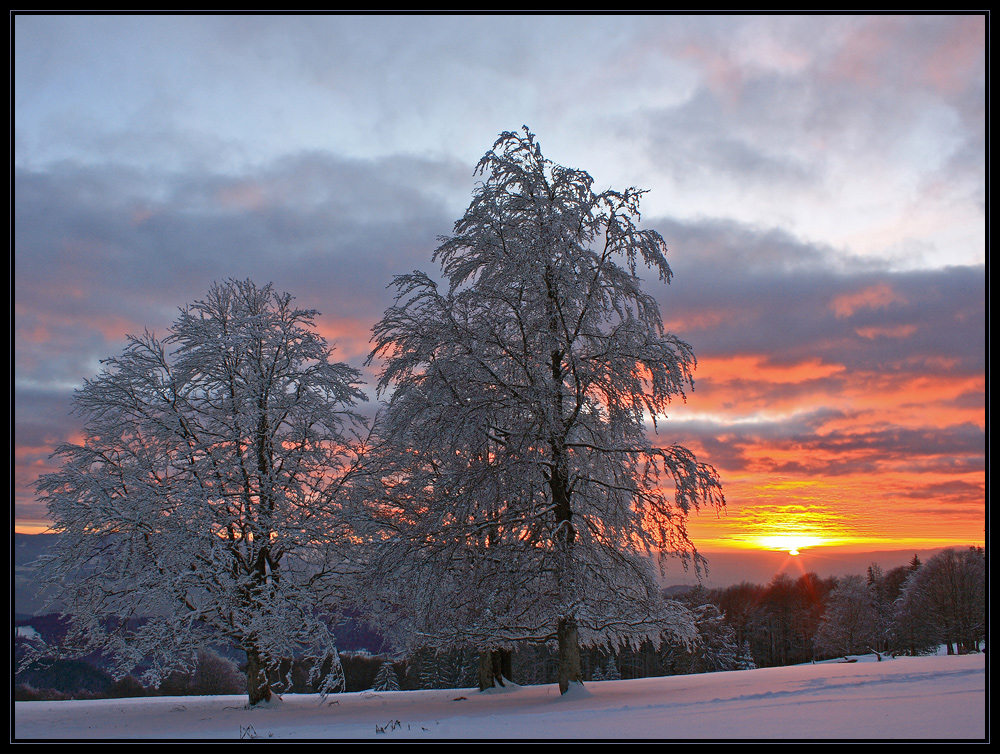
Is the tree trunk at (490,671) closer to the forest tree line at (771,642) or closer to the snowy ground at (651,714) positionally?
the snowy ground at (651,714)

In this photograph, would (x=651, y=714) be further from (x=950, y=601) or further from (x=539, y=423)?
(x=950, y=601)

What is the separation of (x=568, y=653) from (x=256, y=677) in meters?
8.31

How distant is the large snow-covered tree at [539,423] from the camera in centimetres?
1258

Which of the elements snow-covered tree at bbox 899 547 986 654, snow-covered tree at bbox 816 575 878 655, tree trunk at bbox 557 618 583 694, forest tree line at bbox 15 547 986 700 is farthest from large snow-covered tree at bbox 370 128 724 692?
snow-covered tree at bbox 816 575 878 655

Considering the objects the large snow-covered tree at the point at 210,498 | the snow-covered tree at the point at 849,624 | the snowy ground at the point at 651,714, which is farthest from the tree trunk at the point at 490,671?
the snow-covered tree at the point at 849,624

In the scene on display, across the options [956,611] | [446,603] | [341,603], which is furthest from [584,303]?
[956,611]

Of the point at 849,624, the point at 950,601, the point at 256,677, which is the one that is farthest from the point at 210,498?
the point at 849,624

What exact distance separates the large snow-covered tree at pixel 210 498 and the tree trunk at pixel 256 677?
0.04 metres

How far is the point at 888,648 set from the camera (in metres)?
68.3

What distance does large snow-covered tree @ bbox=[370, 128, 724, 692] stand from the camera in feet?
41.3

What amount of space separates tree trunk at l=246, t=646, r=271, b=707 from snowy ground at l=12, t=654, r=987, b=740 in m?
0.72

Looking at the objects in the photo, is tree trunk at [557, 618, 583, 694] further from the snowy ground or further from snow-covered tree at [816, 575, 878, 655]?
snow-covered tree at [816, 575, 878, 655]
